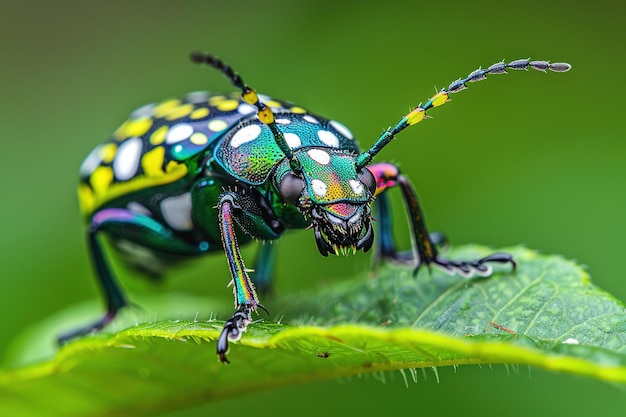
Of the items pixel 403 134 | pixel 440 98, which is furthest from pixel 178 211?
pixel 403 134

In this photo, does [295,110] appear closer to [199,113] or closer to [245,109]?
[245,109]

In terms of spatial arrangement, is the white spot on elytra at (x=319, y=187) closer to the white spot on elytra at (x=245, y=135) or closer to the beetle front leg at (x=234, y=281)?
the beetle front leg at (x=234, y=281)

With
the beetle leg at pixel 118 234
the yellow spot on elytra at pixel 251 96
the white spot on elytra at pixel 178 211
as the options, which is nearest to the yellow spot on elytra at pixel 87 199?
the beetle leg at pixel 118 234

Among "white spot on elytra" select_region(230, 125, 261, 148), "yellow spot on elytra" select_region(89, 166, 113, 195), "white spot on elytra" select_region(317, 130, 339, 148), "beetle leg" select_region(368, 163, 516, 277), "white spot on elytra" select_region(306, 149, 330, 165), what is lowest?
"beetle leg" select_region(368, 163, 516, 277)

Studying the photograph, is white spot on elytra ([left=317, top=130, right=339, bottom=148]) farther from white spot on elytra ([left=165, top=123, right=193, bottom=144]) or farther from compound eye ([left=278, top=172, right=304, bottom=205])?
white spot on elytra ([left=165, top=123, right=193, bottom=144])

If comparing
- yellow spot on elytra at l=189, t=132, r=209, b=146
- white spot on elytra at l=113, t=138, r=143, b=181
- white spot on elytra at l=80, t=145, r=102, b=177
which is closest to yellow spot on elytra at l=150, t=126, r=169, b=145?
white spot on elytra at l=113, t=138, r=143, b=181

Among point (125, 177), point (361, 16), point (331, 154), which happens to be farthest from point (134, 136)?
point (361, 16)
